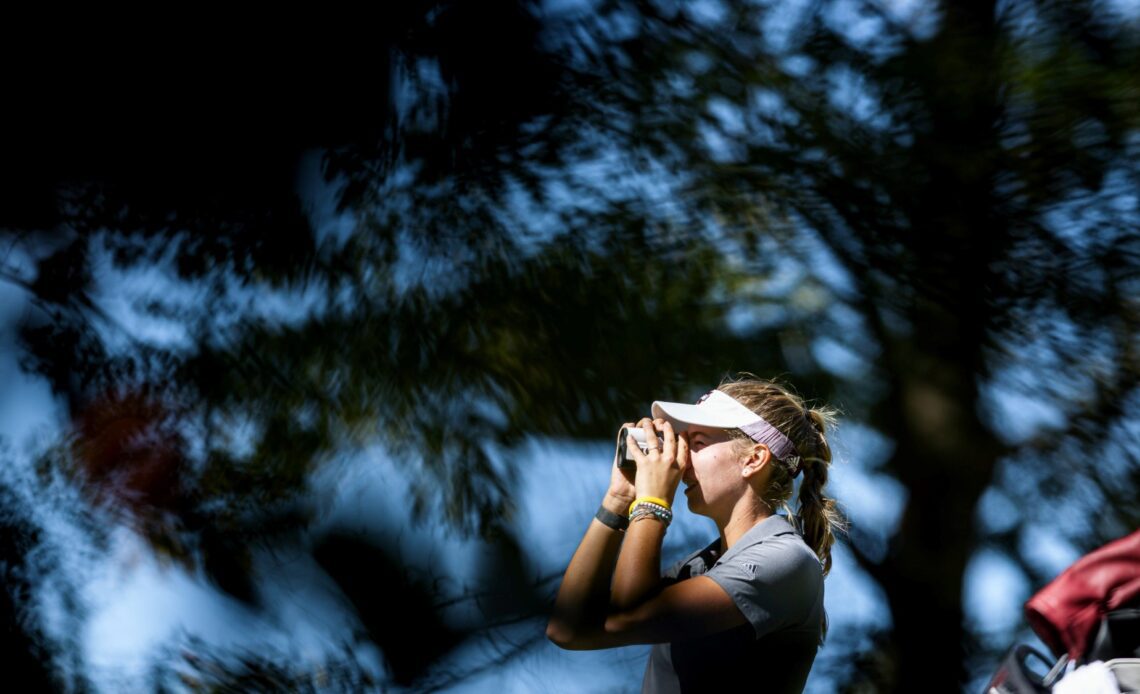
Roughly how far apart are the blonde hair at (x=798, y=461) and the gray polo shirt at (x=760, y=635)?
5.7 inches

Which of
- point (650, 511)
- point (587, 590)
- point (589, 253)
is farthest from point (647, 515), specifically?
point (589, 253)

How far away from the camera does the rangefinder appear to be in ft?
3.66

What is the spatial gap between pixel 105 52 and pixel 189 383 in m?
0.81

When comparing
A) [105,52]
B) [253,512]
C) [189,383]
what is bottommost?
[253,512]

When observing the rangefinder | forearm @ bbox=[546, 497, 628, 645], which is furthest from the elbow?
the rangefinder

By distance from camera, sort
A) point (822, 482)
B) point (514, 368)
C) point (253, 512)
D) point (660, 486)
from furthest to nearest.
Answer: point (514, 368)
point (253, 512)
point (822, 482)
point (660, 486)

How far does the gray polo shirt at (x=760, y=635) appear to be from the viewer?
37.2 inches

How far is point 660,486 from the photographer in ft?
3.43

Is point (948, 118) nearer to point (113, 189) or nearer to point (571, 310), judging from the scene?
point (571, 310)

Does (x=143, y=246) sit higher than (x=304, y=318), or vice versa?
(x=143, y=246)

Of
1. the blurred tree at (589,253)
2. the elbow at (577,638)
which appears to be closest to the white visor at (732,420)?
the elbow at (577,638)

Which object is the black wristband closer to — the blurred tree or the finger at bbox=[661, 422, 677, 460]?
the finger at bbox=[661, 422, 677, 460]

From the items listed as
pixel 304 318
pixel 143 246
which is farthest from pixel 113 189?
pixel 304 318

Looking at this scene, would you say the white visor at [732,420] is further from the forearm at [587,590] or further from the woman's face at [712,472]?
the forearm at [587,590]
